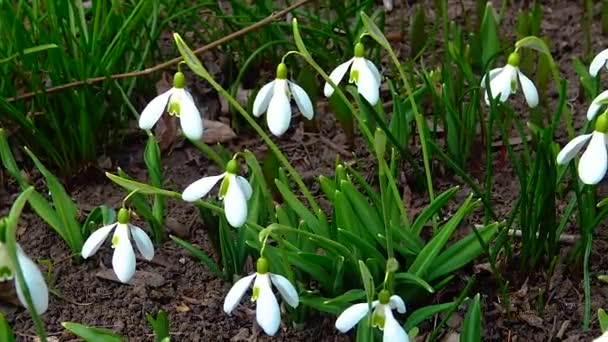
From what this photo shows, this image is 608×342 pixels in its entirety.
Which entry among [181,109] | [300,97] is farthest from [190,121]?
[300,97]

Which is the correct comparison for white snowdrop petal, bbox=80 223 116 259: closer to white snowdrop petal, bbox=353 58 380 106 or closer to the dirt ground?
the dirt ground

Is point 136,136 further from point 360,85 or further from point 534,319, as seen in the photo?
point 534,319

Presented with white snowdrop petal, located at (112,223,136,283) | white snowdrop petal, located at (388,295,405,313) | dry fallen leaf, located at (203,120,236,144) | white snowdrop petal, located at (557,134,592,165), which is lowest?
dry fallen leaf, located at (203,120,236,144)

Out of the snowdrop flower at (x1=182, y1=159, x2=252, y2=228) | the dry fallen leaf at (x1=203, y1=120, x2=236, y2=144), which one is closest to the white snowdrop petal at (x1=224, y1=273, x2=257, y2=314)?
the snowdrop flower at (x1=182, y1=159, x2=252, y2=228)

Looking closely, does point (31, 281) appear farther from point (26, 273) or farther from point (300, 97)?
point (300, 97)

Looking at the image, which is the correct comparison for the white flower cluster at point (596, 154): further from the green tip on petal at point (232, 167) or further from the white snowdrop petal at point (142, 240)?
the white snowdrop petal at point (142, 240)

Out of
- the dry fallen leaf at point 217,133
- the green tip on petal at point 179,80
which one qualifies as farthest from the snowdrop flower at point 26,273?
the dry fallen leaf at point 217,133
